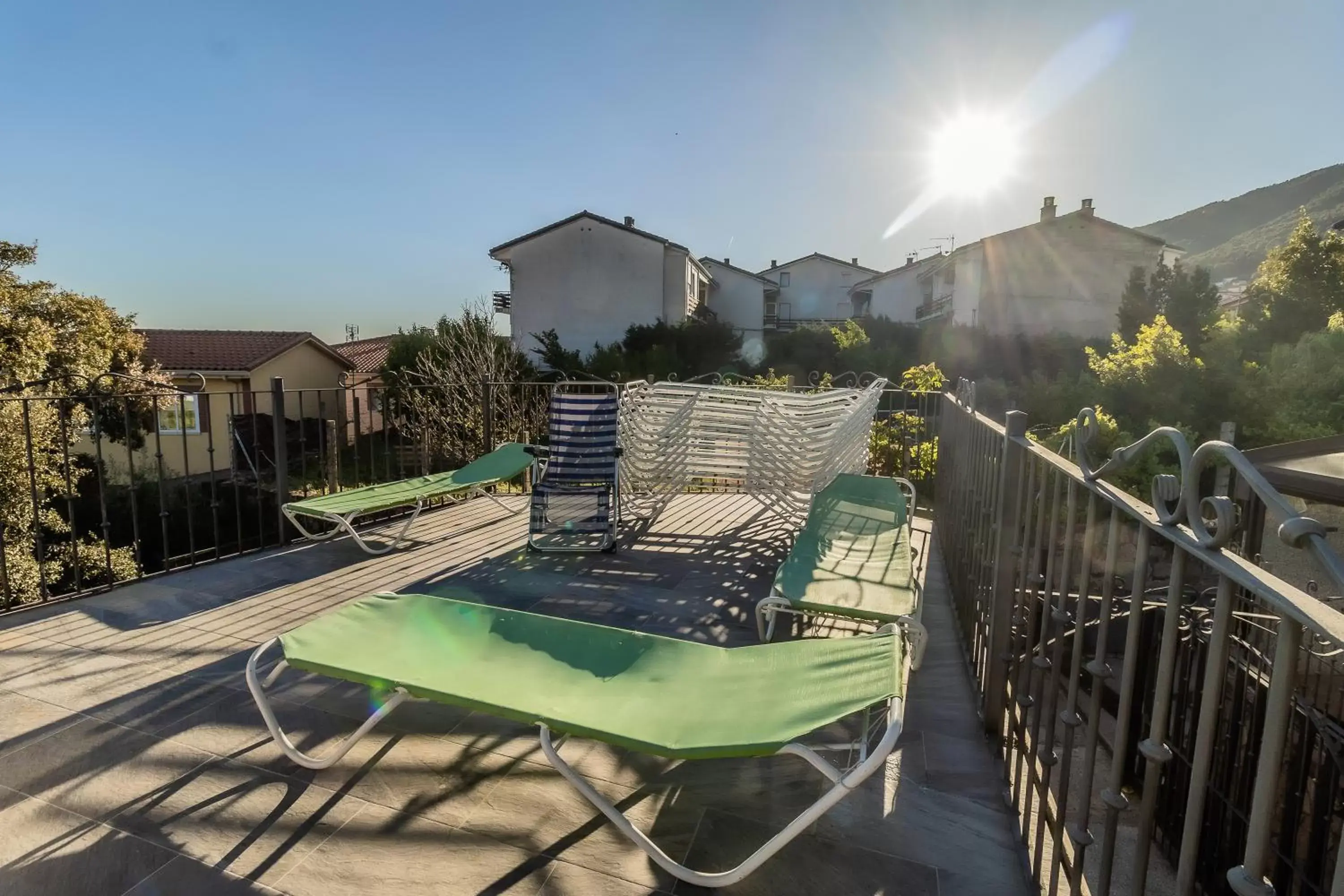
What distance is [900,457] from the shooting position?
7.37 meters

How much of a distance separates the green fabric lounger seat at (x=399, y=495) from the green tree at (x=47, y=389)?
842cm

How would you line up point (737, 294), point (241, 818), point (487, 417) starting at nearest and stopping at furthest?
point (241, 818)
point (487, 417)
point (737, 294)

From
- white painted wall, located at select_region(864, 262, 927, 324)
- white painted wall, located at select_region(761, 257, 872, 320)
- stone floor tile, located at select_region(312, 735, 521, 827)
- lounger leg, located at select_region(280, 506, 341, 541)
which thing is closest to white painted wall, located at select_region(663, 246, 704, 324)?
white painted wall, located at select_region(864, 262, 927, 324)

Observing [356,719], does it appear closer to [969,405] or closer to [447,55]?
[969,405]

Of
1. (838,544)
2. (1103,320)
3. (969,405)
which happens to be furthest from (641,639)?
(1103,320)

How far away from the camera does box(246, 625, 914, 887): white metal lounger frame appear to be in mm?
1571

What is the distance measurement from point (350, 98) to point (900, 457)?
23.7 feet

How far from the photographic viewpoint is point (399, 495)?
4832 millimetres

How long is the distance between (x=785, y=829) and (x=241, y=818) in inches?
58.7

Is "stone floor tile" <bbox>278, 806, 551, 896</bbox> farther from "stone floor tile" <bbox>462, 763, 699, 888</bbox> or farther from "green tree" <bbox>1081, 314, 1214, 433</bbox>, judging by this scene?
"green tree" <bbox>1081, 314, 1214, 433</bbox>

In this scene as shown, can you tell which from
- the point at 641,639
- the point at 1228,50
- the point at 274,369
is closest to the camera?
the point at 641,639

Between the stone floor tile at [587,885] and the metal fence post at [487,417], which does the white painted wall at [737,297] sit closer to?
the metal fence post at [487,417]

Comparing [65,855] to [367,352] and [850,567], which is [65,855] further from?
[367,352]

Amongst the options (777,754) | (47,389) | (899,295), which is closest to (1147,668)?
(777,754)
